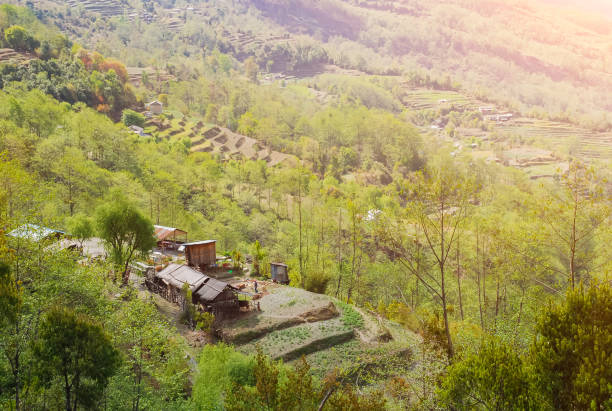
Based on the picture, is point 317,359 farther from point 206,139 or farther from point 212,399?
point 206,139

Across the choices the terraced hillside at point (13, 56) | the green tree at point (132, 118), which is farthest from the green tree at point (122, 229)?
the terraced hillside at point (13, 56)

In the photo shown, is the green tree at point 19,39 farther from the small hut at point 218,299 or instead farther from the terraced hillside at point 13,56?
the small hut at point 218,299

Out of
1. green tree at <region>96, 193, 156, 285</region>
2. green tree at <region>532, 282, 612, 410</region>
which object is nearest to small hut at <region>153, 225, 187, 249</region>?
green tree at <region>96, 193, 156, 285</region>

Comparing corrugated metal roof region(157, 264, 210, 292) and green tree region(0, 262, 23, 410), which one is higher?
green tree region(0, 262, 23, 410)

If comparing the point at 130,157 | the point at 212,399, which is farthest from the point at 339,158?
the point at 212,399

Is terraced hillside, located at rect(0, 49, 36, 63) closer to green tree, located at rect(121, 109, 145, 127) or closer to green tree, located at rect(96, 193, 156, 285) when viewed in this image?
green tree, located at rect(121, 109, 145, 127)

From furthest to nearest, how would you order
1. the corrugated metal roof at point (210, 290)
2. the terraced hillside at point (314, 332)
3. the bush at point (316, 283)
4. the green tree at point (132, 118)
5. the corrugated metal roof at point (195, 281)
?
the green tree at point (132, 118) → the bush at point (316, 283) → the corrugated metal roof at point (195, 281) → the corrugated metal roof at point (210, 290) → the terraced hillside at point (314, 332)

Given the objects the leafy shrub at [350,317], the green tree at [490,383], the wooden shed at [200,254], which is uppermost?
the green tree at [490,383]
